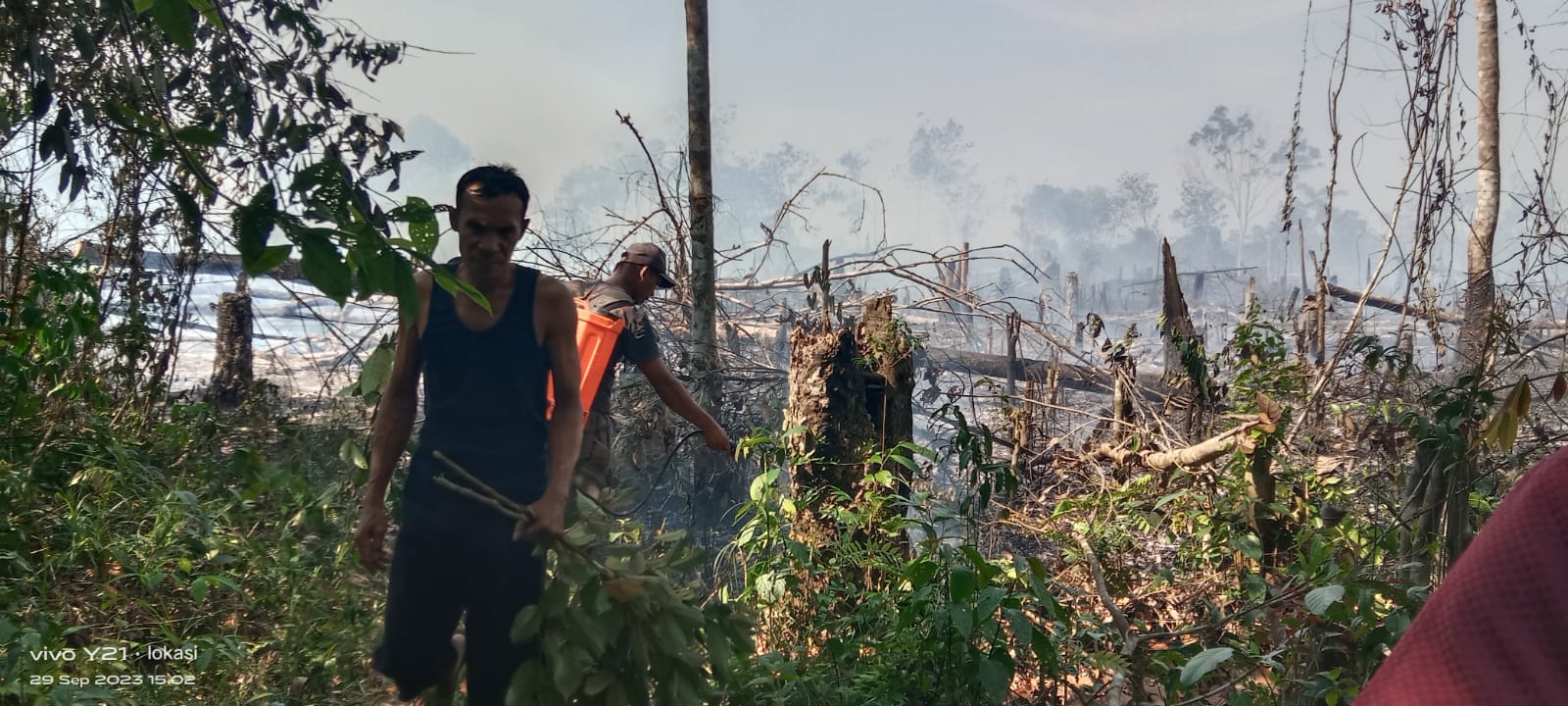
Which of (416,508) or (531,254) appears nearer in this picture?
(416,508)

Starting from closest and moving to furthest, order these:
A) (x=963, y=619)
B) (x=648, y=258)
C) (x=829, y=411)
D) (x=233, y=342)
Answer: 1. (x=963, y=619)
2. (x=648, y=258)
3. (x=829, y=411)
4. (x=233, y=342)

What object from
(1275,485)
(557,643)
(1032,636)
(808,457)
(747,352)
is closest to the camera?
(557,643)

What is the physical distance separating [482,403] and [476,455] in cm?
10

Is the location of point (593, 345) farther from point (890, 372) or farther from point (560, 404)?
point (890, 372)

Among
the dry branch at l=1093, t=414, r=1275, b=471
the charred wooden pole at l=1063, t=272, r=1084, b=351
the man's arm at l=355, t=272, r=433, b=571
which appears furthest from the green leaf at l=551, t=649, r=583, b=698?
the charred wooden pole at l=1063, t=272, r=1084, b=351

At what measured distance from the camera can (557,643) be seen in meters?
1.70

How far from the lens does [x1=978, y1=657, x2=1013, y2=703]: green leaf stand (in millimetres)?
1931

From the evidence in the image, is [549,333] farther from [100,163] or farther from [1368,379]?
[1368,379]

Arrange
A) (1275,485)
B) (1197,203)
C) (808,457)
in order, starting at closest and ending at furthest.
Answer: (808,457)
(1275,485)
(1197,203)

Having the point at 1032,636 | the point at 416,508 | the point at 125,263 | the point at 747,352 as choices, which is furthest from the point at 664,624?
the point at 747,352

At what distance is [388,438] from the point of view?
1745 millimetres

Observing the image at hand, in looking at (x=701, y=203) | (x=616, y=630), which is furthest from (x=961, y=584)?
(x=701, y=203)

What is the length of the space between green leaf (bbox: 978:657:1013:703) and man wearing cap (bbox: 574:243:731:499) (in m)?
1.00

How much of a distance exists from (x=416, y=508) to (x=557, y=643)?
37 cm
